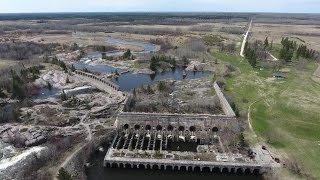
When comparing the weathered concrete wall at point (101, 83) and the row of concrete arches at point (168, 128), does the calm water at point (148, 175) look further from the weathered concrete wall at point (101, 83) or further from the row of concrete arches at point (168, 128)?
the weathered concrete wall at point (101, 83)

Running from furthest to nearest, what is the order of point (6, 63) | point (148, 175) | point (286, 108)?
1. point (6, 63)
2. point (286, 108)
3. point (148, 175)

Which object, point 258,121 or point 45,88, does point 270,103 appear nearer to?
point 258,121

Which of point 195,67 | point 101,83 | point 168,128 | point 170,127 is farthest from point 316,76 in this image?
point 101,83

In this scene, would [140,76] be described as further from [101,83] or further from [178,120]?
[178,120]

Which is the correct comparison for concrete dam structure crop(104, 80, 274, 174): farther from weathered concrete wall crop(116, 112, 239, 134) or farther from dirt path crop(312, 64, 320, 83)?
dirt path crop(312, 64, 320, 83)

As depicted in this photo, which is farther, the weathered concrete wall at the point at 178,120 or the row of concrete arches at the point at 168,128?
the row of concrete arches at the point at 168,128

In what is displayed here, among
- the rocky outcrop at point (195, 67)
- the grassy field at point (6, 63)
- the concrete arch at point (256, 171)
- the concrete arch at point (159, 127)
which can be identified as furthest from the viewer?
the rocky outcrop at point (195, 67)

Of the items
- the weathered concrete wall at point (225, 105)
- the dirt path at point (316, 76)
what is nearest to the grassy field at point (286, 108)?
the dirt path at point (316, 76)

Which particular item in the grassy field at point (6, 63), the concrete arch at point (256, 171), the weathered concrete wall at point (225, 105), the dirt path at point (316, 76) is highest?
the weathered concrete wall at point (225, 105)

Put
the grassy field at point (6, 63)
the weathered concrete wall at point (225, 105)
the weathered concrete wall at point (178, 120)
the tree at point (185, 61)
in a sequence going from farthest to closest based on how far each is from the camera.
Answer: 1. the tree at point (185, 61)
2. the grassy field at point (6, 63)
3. the weathered concrete wall at point (225, 105)
4. the weathered concrete wall at point (178, 120)
